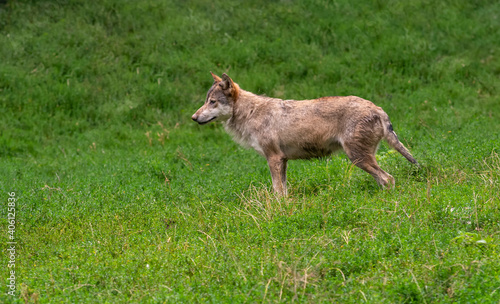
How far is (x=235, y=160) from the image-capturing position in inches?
491

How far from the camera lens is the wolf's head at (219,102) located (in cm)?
945

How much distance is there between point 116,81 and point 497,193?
495 inches

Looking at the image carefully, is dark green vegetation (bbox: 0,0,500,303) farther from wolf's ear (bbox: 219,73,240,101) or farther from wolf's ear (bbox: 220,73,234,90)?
wolf's ear (bbox: 220,73,234,90)

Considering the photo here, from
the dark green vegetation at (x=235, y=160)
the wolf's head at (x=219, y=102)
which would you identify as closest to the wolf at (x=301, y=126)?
the wolf's head at (x=219, y=102)

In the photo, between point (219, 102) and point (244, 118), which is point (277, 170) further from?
point (219, 102)

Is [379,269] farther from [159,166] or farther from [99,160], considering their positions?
[99,160]

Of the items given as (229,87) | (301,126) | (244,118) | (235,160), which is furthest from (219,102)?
(235,160)

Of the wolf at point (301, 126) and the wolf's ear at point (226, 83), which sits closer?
the wolf at point (301, 126)

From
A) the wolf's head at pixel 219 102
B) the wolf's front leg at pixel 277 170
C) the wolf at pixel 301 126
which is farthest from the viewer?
the wolf's head at pixel 219 102

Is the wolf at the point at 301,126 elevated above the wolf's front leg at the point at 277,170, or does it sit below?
above

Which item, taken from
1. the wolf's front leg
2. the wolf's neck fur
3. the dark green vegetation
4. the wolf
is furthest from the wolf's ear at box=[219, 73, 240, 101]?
the dark green vegetation

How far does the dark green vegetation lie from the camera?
5.35m

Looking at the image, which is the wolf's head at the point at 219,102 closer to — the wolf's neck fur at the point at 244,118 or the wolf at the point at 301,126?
the wolf at the point at 301,126

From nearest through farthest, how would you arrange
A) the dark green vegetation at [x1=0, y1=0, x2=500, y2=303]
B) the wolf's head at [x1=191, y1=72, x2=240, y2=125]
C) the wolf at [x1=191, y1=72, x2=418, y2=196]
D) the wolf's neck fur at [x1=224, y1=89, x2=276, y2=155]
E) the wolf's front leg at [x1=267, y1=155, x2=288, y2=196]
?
1. the dark green vegetation at [x1=0, y1=0, x2=500, y2=303]
2. the wolf at [x1=191, y1=72, x2=418, y2=196]
3. the wolf's front leg at [x1=267, y1=155, x2=288, y2=196]
4. the wolf's neck fur at [x1=224, y1=89, x2=276, y2=155]
5. the wolf's head at [x1=191, y1=72, x2=240, y2=125]
